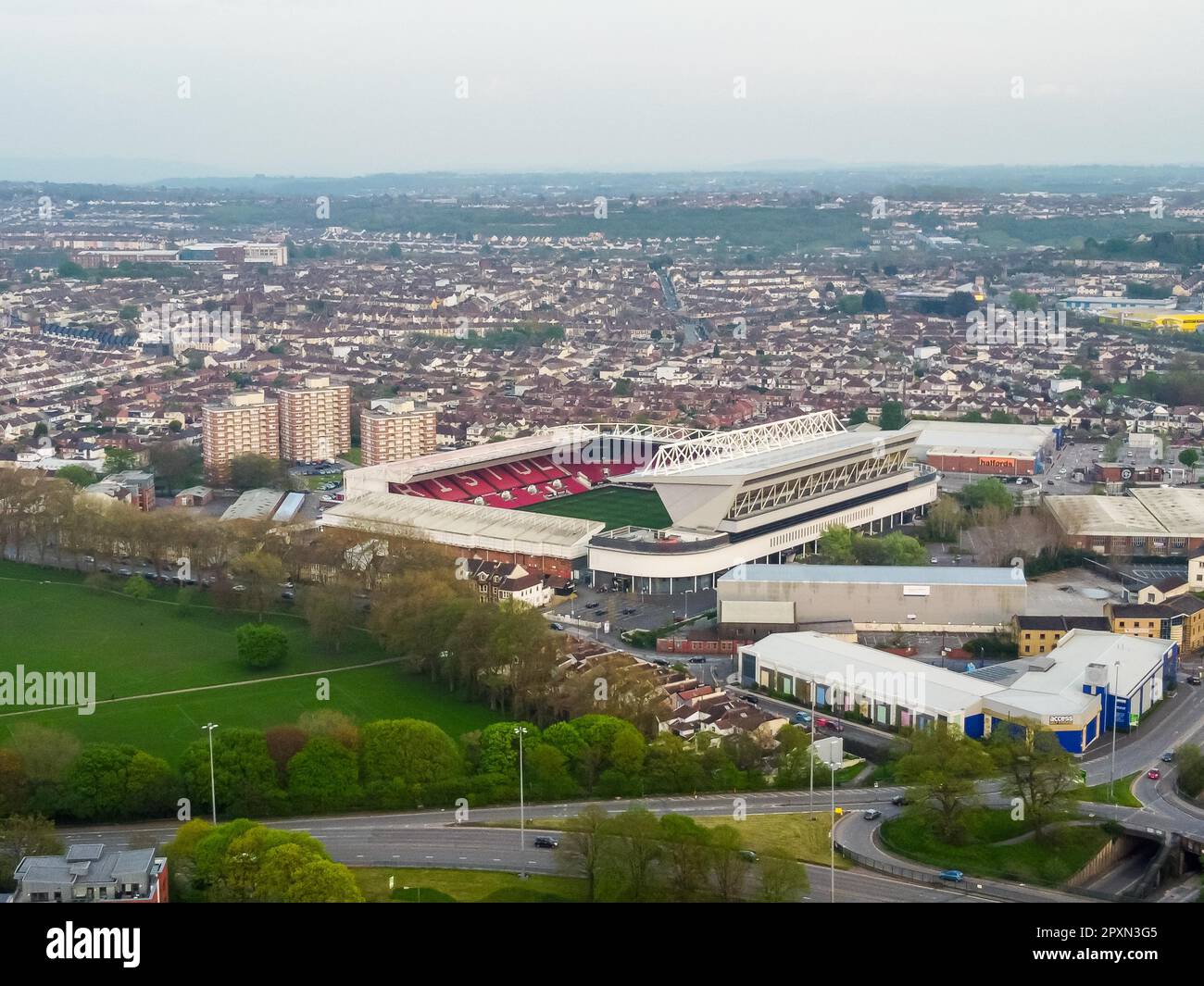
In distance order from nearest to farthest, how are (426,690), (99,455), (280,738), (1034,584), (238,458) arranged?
1. (280,738)
2. (426,690)
3. (1034,584)
4. (238,458)
5. (99,455)

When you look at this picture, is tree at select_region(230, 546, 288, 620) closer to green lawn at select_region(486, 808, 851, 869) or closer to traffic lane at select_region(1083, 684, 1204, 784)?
green lawn at select_region(486, 808, 851, 869)

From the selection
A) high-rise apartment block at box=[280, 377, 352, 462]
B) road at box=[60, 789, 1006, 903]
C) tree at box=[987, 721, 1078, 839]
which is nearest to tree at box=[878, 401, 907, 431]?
high-rise apartment block at box=[280, 377, 352, 462]

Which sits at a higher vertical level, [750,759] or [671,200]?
[671,200]

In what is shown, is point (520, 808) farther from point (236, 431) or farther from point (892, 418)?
point (892, 418)

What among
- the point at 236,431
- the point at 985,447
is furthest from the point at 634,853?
the point at 236,431

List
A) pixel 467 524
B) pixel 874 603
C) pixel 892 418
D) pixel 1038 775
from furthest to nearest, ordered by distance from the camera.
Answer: pixel 892 418 < pixel 467 524 < pixel 874 603 < pixel 1038 775

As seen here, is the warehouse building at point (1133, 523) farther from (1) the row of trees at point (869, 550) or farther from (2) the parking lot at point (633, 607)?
A: (2) the parking lot at point (633, 607)

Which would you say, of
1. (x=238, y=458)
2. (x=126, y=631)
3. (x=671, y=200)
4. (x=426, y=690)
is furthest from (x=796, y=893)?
(x=671, y=200)

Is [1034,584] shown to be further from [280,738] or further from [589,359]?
[589,359]
